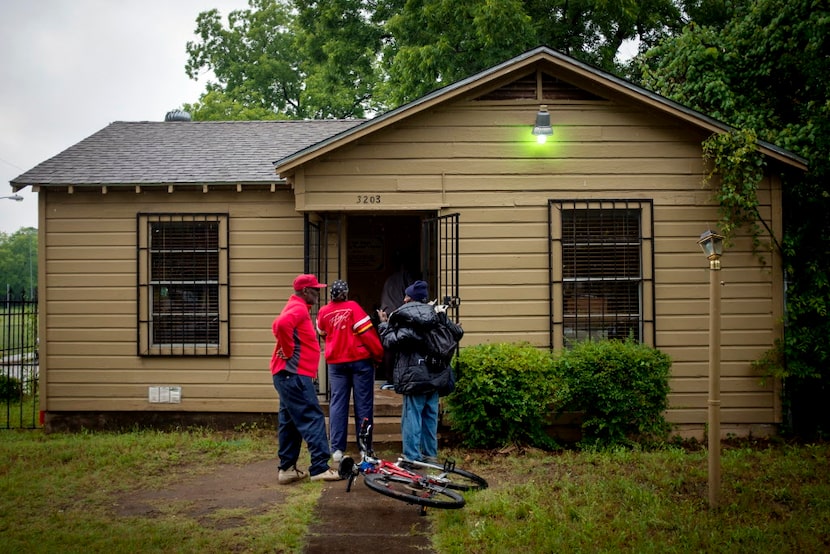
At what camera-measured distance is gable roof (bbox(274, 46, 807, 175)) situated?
9.30 metres

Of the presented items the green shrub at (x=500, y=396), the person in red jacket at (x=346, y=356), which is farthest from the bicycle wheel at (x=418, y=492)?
the green shrub at (x=500, y=396)

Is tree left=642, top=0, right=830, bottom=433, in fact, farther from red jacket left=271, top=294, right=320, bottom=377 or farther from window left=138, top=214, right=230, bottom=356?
window left=138, top=214, right=230, bottom=356

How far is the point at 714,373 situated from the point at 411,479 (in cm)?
260

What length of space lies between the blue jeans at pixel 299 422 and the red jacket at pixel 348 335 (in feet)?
1.59

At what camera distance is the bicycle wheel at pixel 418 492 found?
20.4 ft

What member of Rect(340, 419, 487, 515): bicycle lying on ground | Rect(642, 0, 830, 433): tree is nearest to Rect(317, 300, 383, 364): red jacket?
Rect(340, 419, 487, 515): bicycle lying on ground

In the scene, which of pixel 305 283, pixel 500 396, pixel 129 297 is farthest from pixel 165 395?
pixel 500 396

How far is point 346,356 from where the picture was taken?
25.9 ft

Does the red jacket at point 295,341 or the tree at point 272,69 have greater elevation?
the tree at point 272,69

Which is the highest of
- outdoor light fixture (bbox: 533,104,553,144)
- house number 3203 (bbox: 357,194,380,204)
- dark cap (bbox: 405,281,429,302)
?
outdoor light fixture (bbox: 533,104,553,144)

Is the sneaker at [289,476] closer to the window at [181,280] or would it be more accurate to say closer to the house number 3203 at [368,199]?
the window at [181,280]

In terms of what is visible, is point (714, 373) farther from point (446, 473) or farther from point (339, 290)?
point (339, 290)

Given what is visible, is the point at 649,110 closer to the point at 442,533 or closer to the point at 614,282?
the point at 614,282

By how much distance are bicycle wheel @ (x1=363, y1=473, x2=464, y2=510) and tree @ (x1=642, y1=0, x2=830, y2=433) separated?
16.8ft
